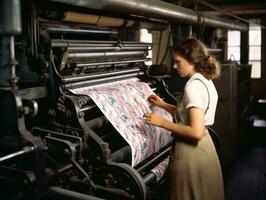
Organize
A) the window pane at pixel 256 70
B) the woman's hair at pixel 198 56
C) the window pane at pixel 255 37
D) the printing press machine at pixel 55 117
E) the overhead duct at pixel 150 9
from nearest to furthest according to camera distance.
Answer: the printing press machine at pixel 55 117 → the overhead duct at pixel 150 9 → the woman's hair at pixel 198 56 → the window pane at pixel 255 37 → the window pane at pixel 256 70

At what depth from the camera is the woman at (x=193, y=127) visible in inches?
86.0

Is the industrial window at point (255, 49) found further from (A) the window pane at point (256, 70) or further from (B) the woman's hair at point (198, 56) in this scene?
(B) the woman's hair at point (198, 56)

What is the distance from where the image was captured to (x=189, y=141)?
91.4 inches

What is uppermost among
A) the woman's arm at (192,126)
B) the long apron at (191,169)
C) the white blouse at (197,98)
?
the white blouse at (197,98)

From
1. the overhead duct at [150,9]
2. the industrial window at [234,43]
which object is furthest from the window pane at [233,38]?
the overhead duct at [150,9]

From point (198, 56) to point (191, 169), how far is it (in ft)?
2.20

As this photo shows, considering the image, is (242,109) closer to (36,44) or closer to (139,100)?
(139,100)

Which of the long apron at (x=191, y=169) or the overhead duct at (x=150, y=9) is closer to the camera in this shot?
the overhead duct at (x=150, y=9)

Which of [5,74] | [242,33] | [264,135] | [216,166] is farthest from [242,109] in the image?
[5,74]

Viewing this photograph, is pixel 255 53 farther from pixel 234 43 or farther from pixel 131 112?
pixel 131 112

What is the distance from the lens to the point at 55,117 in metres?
2.00

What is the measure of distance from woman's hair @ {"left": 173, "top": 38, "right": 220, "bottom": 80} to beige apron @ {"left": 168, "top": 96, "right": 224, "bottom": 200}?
1.28ft

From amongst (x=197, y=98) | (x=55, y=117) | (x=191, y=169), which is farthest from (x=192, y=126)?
(x=55, y=117)

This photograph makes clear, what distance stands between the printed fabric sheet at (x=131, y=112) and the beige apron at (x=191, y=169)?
18 cm
